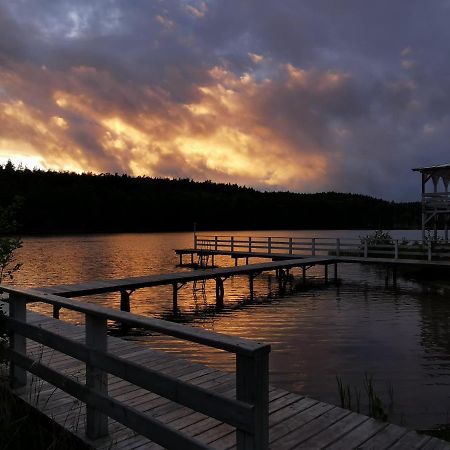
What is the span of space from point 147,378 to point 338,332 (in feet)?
33.7

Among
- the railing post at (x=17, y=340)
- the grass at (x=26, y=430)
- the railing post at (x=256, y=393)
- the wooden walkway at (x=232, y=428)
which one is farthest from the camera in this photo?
the railing post at (x=17, y=340)

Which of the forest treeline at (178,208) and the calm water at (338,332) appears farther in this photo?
the forest treeline at (178,208)

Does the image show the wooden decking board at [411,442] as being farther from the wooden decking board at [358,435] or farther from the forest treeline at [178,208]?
the forest treeline at [178,208]

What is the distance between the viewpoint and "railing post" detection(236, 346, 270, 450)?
7.89 feet

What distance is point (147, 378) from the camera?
3035 mm

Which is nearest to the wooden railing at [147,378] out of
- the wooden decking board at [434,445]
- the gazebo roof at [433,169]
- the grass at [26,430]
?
the grass at [26,430]

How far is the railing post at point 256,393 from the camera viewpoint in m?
2.41

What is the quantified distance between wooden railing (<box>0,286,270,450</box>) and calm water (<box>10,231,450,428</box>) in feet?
15.9

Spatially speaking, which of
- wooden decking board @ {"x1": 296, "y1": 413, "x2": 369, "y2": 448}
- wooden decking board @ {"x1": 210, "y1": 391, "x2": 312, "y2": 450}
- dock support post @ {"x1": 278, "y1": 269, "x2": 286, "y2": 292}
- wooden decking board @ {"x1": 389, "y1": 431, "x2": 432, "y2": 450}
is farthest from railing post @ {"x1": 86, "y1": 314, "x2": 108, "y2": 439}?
dock support post @ {"x1": 278, "y1": 269, "x2": 286, "y2": 292}

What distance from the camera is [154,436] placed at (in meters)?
2.96

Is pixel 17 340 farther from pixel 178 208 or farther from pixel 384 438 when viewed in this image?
pixel 178 208

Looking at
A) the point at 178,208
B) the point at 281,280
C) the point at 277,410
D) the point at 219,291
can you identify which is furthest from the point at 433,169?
the point at 178,208

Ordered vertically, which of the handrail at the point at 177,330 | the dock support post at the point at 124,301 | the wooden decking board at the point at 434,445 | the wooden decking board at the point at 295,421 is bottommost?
the dock support post at the point at 124,301

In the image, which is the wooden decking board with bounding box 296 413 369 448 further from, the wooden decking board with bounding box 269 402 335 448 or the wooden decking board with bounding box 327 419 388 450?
the wooden decking board with bounding box 269 402 335 448
